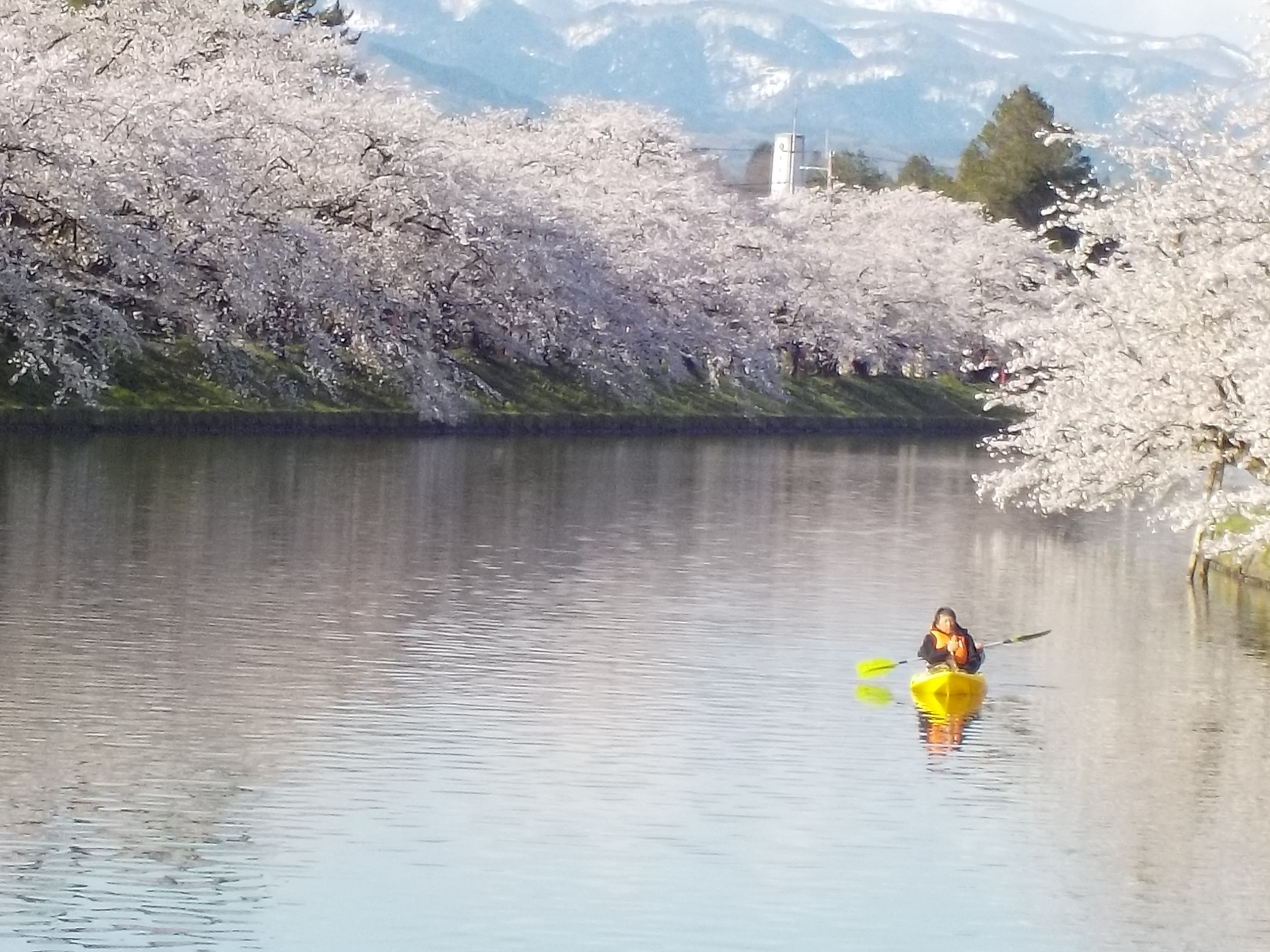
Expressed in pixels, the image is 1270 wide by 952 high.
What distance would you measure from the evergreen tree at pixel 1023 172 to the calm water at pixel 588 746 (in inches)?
2901

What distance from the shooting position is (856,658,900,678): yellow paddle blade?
63.4 feet

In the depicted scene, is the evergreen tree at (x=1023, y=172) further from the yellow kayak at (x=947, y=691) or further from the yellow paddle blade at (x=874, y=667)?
the yellow kayak at (x=947, y=691)

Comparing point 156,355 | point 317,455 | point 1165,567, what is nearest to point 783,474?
point 317,455

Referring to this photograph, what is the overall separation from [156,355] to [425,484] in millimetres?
13999

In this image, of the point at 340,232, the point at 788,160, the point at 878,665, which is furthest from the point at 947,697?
the point at 788,160

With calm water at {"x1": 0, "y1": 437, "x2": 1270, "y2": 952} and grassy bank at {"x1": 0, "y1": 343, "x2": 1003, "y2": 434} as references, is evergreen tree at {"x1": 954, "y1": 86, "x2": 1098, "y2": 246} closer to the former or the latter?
grassy bank at {"x1": 0, "y1": 343, "x2": 1003, "y2": 434}

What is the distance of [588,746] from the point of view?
15.6m

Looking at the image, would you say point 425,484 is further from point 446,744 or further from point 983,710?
point 446,744

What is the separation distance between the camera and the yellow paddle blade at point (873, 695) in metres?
18.4

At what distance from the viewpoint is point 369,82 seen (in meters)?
67.8

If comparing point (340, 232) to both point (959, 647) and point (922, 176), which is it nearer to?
point (959, 647)

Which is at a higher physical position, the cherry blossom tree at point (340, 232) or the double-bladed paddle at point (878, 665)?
the cherry blossom tree at point (340, 232)

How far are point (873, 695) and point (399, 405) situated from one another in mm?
35880

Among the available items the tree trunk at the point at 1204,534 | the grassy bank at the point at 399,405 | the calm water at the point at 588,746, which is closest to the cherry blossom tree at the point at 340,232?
the grassy bank at the point at 399,405
